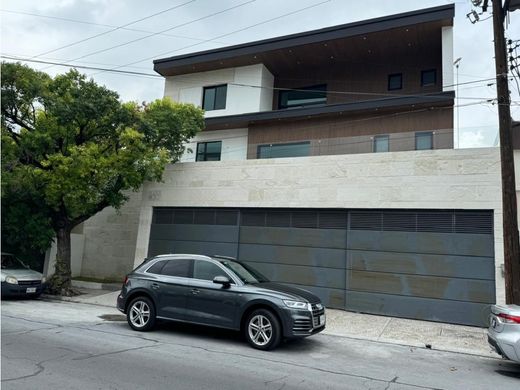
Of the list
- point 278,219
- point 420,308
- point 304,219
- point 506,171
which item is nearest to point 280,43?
point 278,219

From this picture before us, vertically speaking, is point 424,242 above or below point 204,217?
below

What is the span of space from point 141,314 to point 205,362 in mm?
2948

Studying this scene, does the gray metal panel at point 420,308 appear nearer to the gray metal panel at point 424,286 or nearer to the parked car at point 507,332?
the gray metal panel at point 424,286

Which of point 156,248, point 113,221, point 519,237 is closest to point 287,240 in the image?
point 156,248

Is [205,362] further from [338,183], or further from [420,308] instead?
[338,183]

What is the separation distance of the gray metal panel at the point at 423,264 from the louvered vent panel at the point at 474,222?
75 cm

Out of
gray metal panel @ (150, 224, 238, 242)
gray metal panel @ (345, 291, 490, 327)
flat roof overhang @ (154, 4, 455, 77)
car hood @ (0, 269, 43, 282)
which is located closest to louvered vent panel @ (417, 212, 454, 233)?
gray metal panel @ (345, 291, 490, 327)

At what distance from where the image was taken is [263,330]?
8219mm

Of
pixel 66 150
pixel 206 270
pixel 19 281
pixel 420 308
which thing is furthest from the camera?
pixel 66 150

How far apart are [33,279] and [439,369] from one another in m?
11.8

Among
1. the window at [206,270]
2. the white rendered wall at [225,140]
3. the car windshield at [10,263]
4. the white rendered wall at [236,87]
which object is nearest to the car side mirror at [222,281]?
the window at [206,270]

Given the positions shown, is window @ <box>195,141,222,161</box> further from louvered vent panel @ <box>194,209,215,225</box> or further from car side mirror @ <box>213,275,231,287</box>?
car side mirror @ <box>213,275,231,287</box>

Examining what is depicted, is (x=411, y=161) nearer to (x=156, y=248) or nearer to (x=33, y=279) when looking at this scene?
(x=156, y=248)

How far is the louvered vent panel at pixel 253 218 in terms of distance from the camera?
49.7ft
